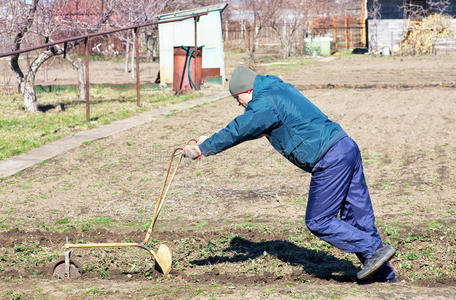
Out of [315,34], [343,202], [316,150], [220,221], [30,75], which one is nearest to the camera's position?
[316,150]

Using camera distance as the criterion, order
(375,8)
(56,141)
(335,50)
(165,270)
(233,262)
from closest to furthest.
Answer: (165,270)
(233,262)
(56,141)
(375,8)
(335,50)

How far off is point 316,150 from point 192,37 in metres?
16.6

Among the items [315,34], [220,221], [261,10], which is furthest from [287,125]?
[315,34]

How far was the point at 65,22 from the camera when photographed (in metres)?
14.9

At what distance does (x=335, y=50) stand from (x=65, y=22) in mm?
28730

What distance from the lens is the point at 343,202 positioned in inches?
180

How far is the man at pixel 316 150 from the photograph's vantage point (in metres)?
4.33

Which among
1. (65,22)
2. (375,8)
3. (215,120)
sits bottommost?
(215,120)

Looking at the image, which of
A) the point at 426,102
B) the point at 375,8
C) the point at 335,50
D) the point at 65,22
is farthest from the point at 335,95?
the point at 335,50

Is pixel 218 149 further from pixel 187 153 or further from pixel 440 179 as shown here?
pixel 440 179

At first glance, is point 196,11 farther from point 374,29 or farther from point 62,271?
point 374,29

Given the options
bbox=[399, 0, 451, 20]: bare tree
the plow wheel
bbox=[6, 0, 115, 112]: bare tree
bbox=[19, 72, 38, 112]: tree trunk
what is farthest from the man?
bbox=[399, 0, 451, 20]: bare tree

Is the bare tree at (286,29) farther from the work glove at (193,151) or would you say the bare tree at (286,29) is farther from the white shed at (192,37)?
the work glove at (193,151)

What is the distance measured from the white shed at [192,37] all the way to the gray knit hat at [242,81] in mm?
15901
